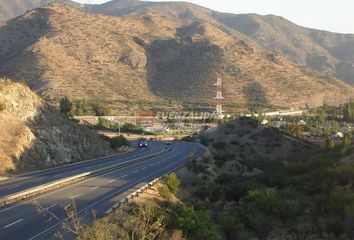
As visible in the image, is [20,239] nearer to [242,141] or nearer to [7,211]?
[7,211]

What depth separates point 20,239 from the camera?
65.7 ft

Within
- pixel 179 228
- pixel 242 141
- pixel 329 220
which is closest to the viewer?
pixel 179 228

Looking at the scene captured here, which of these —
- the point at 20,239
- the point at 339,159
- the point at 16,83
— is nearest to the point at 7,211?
the point at 20,239

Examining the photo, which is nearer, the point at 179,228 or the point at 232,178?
the point at 179,228

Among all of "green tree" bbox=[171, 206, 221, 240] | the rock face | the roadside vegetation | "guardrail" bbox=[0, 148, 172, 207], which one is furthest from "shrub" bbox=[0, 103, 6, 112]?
"green tree" bbox=[171, 206, 221, 240]

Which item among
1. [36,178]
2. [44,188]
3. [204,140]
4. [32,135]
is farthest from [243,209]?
[204,140]

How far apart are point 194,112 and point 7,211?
161 m

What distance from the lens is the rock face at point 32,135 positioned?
4650cm

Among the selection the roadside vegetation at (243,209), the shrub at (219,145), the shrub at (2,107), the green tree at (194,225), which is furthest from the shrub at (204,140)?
the green tree at (194,225)

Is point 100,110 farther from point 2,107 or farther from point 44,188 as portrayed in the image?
point 44,188

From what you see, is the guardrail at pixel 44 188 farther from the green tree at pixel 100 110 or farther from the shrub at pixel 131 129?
the green tree at pixel 100 110

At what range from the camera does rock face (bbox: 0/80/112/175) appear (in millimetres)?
46500

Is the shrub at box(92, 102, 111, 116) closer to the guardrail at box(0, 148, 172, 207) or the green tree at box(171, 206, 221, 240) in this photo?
the guardrail at box(0, 148, 172, 207)

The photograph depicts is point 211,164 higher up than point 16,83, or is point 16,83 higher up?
point 16,83
